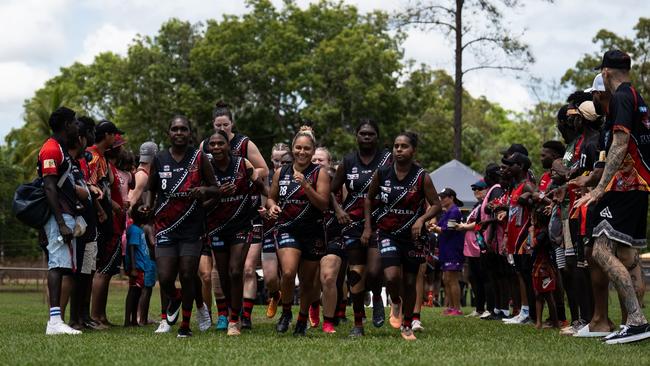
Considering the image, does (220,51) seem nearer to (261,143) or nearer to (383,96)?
(261,143)

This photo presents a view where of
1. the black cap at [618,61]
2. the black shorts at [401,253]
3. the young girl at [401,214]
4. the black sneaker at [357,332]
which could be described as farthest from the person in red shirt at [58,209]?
the black cap at [618,61]

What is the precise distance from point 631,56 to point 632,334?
4633cm

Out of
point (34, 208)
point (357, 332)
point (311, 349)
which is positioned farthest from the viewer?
point (34, 208)

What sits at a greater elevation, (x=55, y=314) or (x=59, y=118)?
(x=59, y=118)

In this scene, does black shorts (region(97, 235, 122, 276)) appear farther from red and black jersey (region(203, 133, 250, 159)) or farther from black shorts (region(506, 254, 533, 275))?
black shorts (region(506, 254, 533, 275))

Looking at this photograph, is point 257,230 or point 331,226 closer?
point 331,226

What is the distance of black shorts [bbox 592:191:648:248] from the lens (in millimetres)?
9727

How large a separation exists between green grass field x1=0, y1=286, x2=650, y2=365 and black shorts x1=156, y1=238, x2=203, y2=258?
2.88 ft

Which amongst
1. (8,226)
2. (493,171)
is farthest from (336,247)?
(8,226)

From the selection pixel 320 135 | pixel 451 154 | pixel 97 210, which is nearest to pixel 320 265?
pixel 97 210

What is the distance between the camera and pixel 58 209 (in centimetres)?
1130

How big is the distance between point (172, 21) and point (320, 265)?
43.7 m

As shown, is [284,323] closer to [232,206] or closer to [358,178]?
[232,206]

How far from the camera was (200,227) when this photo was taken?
11.0 metres
